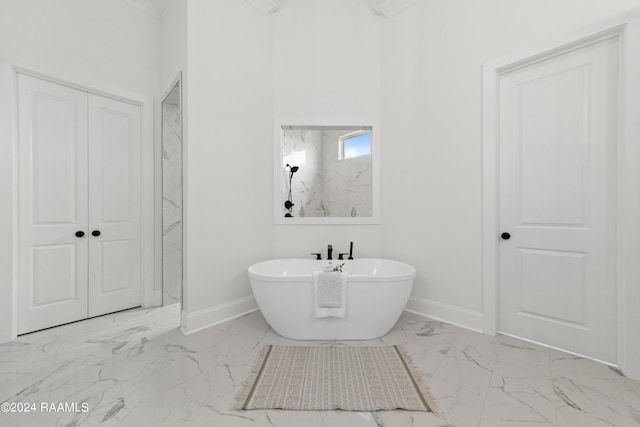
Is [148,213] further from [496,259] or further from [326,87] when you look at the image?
[496,259]

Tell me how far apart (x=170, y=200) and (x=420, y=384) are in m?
2.70

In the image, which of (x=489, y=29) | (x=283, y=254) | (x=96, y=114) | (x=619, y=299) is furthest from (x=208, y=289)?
(x=489, y=29)

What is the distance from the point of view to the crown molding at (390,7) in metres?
2.63

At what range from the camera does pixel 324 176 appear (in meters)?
A: 2.92

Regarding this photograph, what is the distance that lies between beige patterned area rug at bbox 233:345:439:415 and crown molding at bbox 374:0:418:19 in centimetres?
296

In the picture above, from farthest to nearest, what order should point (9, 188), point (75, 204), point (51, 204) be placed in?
point (75, 204), point (51, 204), point (9, 188)

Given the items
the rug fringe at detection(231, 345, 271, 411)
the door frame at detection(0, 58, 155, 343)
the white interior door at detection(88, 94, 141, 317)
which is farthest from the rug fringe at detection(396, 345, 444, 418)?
the door frame at detection(0, 58, 155, 343)

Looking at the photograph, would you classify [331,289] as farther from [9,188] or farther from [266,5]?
[266,5]

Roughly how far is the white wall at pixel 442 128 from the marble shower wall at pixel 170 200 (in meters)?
2.13

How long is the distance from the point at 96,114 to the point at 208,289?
184 centimetres

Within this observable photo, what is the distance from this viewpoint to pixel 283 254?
9.39ft

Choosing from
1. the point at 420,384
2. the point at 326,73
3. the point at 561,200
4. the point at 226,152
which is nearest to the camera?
the point at 420,384

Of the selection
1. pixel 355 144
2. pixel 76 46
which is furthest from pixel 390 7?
pixel 76 46

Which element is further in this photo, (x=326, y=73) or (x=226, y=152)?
(x=326, y=73)
